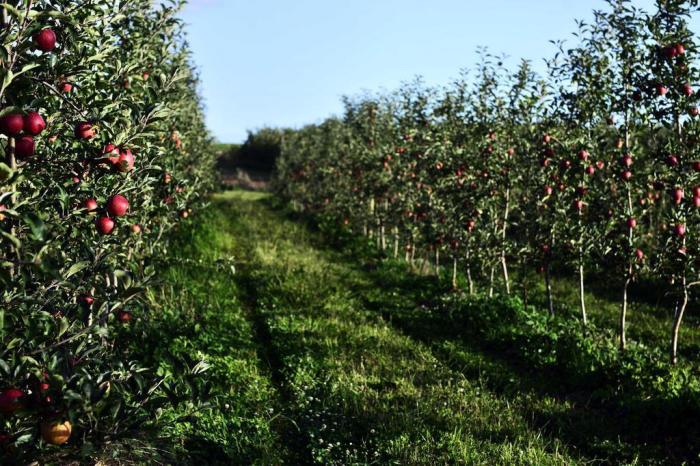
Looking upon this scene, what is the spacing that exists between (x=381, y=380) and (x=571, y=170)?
468 cm

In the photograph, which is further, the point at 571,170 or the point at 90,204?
the point at 571,170

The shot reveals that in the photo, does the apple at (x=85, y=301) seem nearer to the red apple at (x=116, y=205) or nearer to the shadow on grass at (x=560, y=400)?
the red apple at (x=116, y=205)

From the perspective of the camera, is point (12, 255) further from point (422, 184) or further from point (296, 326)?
point (422, 184)

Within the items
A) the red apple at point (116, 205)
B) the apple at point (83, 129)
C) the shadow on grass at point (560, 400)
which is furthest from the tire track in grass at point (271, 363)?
the apple at point (83, 129)

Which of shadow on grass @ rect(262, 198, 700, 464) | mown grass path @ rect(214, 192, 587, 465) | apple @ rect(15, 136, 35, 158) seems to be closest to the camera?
apple @ rect(15, 136, 35, 158)

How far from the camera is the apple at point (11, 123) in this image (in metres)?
2.82

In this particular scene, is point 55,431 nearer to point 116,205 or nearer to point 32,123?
point 116,205

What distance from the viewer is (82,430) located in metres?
3.07

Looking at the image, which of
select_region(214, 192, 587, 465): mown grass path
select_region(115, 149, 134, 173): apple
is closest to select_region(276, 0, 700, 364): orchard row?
select_region(214, 192, 587, 465): mown grass path

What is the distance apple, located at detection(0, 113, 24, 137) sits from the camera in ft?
9.25

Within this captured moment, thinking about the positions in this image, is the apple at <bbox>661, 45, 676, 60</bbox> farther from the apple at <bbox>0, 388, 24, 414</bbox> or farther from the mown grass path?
the apple at <bbox>0, 388, 24, 414</bbox>

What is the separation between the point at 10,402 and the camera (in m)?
2.82

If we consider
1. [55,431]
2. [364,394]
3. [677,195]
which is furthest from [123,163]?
[677,195]

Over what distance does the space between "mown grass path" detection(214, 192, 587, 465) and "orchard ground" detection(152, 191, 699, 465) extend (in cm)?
2
